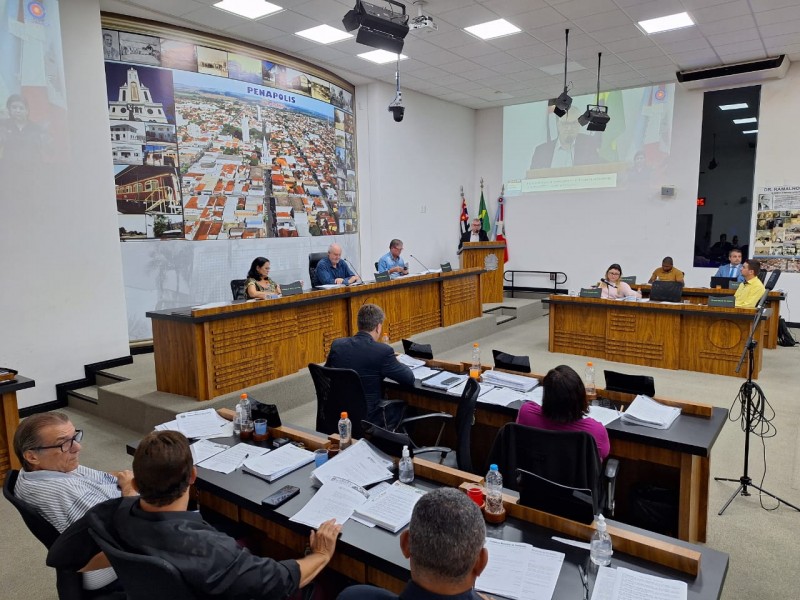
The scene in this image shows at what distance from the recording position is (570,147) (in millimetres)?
9789

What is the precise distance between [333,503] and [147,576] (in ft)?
2.26

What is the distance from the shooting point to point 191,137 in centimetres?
609

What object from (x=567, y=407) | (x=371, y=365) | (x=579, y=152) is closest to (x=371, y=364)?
(x=371, y=365)

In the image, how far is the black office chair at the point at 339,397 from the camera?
289cm

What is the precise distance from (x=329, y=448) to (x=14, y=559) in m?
1.86

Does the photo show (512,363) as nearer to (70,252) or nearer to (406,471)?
(406,471)

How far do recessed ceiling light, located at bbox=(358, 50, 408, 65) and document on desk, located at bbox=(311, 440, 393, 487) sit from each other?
20.6ft

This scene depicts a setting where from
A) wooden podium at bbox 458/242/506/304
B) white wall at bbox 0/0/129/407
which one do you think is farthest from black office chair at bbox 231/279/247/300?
wooden podium at bbox 458/242/506/304

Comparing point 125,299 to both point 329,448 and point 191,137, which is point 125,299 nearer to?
point 191,137

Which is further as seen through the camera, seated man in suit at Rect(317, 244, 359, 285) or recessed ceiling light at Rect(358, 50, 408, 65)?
recessed ceiling light at Rect(358, 50, 408, 65)

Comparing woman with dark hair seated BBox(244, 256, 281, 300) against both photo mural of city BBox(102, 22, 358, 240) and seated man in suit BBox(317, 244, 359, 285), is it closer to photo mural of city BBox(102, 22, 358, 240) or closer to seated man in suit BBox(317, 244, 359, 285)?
seated man in suit BBox(317, 244, 359, 285)

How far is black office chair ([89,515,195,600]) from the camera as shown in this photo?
4.10ft

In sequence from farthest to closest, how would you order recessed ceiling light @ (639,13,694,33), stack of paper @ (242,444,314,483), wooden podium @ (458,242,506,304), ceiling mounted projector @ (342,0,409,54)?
1. wooden podium @ (458,242,506,304)
2. recessed ceiling light @ (639,13,694,33)
3. ceiling mounted projector @ (342,0,409,54)
4. stack of paper @ (242,444,314,483)

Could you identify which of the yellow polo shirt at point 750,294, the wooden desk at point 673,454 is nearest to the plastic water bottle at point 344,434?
the wooden desk at point 673,454
